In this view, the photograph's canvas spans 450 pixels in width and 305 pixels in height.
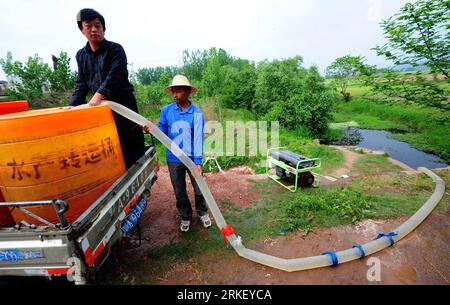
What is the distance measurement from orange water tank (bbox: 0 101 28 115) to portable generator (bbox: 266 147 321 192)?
478cm

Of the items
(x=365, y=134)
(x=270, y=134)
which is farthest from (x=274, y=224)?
(x=365, y=134)

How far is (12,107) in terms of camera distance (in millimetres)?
2840

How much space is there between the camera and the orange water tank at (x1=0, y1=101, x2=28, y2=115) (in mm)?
2760

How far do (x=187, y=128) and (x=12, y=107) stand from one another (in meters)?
2.09

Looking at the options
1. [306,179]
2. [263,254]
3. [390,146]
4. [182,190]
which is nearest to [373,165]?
[306,179]

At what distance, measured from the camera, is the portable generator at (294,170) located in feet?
17.9

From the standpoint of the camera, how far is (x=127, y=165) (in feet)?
11.0

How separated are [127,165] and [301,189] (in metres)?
3.92

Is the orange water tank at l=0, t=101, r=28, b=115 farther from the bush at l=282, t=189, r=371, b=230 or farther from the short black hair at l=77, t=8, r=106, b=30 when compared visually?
the bush at l=282, t=189, r=371, b=230

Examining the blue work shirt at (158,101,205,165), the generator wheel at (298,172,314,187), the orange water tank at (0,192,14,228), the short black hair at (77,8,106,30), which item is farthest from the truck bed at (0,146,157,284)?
the generator wheel at (298,172,314,187)

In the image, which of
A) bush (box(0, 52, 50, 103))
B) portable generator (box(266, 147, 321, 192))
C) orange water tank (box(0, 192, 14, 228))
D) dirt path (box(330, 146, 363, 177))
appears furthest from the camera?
bush (box(0, 52, 50, 103))

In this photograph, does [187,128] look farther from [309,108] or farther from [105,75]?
[309,108]

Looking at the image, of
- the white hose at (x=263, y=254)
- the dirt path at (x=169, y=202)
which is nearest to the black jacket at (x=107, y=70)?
the white hose at (x=263, y=254)

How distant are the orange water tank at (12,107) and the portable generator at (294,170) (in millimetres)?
4781
